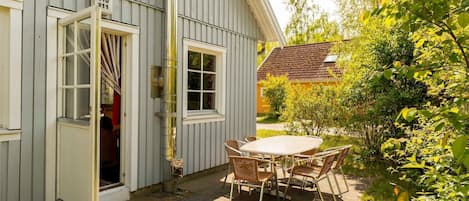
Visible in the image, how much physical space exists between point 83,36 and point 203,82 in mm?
2864

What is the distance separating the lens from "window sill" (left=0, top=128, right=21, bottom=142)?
3328 mm

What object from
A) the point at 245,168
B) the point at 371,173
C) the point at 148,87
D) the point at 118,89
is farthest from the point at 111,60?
the point at 371,173

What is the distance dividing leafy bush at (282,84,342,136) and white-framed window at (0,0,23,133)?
21.4 feet

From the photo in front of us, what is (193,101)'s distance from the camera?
5.95 m

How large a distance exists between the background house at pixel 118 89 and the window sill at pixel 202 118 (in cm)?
2

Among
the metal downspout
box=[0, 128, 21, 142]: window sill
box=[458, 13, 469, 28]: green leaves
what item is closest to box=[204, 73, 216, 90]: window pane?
the metal downspout

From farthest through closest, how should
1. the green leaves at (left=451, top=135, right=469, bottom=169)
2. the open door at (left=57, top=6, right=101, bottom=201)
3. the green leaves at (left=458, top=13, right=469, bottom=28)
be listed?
1. the open door at (left=57, top=6, right=101, bottom=201)
2. the green leaves at (left=458, top=13, right=469, bottom=28)
3. the green leaves at (left=451, top=135, right=469, bottom=169)

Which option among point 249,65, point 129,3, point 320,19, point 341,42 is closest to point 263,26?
point 249,65

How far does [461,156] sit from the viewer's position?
4.28 feet

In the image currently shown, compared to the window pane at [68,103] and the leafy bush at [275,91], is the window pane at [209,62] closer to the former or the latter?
Result: the window pane at [68,103]

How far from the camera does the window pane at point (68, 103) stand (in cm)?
370

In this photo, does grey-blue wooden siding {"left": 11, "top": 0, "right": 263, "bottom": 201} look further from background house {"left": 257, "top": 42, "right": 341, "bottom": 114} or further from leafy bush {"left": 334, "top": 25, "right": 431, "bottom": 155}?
background house {"left": 257, "top": 42, "right": 341, "bottom": 114}

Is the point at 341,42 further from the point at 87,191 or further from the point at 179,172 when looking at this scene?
the point at 87,191

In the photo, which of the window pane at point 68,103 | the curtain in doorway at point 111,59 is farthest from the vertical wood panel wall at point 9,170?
the curtain in doorway at point 111,59
